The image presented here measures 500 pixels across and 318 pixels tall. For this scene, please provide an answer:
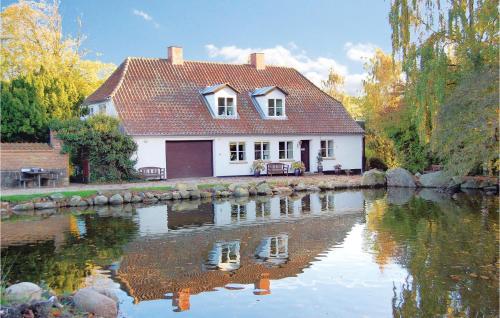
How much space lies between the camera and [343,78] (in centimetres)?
5284

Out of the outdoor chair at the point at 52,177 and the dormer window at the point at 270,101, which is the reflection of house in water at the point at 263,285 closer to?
the outdoor chair at the point at 52,177

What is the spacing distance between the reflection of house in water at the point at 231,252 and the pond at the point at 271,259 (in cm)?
2

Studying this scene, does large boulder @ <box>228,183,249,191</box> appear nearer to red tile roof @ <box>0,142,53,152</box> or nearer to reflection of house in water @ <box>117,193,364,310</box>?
reflection of house in water @ <box>117,193,364,310</box>

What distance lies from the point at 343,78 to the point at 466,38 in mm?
30883

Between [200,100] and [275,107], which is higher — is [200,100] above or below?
above

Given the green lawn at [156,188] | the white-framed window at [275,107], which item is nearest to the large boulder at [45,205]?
the green lawn at [156,188]

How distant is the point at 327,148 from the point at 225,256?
71.6 feet

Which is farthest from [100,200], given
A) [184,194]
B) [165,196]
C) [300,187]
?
[300,187]

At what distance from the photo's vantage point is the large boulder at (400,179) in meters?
27.5

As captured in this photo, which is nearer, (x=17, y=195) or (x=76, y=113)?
(x=17, y=195)

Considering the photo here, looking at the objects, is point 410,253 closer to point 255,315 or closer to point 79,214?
point 255,315

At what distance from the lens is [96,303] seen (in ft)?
25.9

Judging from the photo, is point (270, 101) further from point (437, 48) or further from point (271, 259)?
point (271, 259)

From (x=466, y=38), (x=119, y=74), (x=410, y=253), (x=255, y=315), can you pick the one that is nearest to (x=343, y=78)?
(x=119, y=74)
